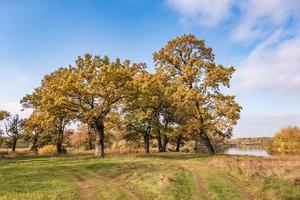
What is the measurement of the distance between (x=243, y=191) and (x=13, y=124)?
7516cm

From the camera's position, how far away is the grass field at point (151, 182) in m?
18.8

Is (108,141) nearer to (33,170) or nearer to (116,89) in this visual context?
(116,89)

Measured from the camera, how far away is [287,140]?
101 metres

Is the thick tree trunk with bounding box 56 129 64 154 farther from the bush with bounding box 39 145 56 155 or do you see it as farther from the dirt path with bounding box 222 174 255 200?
the dirt path with bounding box 222 174 255 200

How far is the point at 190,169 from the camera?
2748cm

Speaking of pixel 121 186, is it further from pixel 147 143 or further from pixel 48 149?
pixel 48 149

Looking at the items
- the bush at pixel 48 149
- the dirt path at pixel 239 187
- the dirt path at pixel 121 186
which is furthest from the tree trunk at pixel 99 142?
the bush at pixel 48 149

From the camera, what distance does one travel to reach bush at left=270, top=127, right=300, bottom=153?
315 ft

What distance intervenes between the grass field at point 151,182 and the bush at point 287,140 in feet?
240

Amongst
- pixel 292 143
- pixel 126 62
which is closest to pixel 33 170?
pixel 126 62

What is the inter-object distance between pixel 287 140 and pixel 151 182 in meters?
90.0

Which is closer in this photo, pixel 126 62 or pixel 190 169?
pixel 190 169

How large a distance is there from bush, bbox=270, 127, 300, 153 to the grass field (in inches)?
2883

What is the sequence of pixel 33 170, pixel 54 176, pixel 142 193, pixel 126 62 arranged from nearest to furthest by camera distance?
pixel 142 193, pixel 54 176, pixel 33 170, pixel 126 62
